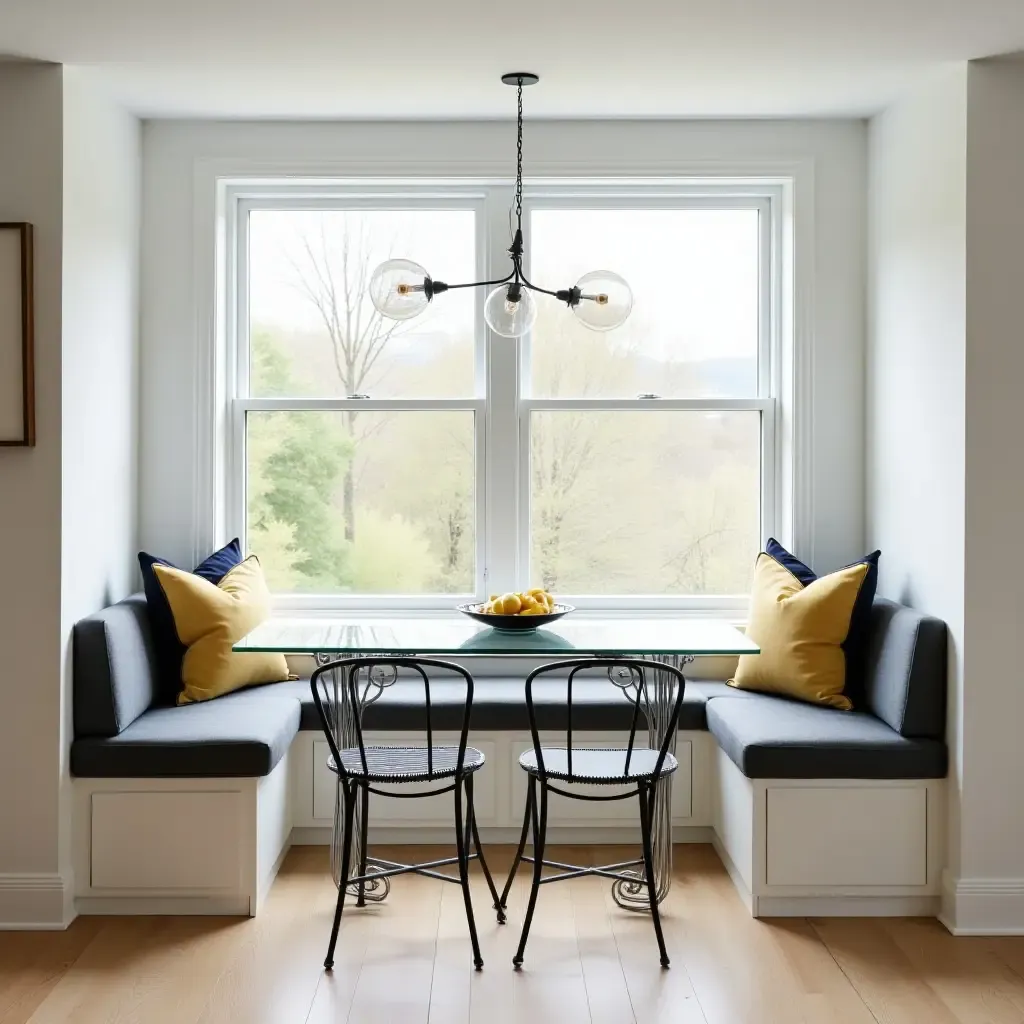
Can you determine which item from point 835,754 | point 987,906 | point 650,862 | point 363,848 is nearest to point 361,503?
point 363,848

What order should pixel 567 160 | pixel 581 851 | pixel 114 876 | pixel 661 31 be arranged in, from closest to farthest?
pixel 661 31 < pixel 114 876 < pixel 581 851 < pixel 567 160

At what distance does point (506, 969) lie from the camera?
3.04 metres

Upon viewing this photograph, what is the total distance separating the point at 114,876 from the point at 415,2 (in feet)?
8.54

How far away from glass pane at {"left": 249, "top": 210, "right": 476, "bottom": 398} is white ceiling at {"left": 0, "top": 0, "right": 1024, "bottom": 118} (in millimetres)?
456

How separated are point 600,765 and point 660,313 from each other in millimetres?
1975

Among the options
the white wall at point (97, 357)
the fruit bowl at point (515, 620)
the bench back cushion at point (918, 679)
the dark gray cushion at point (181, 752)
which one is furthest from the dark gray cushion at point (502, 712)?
the white wall at point (97, 357)

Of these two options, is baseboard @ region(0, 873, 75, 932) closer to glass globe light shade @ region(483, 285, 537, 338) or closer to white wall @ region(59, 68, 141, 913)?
white wall @ region(59, 68, 141, 913)

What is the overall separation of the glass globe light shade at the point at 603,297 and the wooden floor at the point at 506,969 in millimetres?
1776

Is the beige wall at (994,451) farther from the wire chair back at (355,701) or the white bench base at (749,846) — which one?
the wire chair back at (355,701)

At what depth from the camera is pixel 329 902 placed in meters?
3.51

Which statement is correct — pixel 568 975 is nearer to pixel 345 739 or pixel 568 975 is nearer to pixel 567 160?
pixel 345 739

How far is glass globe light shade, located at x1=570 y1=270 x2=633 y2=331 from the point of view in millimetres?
3445

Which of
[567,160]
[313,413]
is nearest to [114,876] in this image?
[313,413]

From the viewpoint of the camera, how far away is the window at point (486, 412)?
14.6ft
